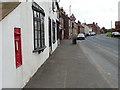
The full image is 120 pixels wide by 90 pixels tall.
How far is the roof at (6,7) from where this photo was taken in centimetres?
420

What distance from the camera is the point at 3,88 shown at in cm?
415

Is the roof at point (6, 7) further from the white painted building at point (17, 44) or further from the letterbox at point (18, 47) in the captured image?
the letterbox at point (18, 47)

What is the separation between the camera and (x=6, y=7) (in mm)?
4727

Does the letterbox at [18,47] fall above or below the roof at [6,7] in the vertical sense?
below

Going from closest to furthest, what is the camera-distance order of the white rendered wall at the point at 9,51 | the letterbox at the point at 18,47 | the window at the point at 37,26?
the white rendered wall at the point at 9,51 < the letterbox at the point at 18,47 < the window at the point at 37,26

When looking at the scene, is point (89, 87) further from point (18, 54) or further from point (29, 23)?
point (29, 23)

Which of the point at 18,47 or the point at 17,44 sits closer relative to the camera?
the point at 17,44

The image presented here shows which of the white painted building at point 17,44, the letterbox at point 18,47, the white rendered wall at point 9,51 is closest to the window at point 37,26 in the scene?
the white painted building at point 17,44

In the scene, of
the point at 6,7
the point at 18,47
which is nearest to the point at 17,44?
the point at 18,47

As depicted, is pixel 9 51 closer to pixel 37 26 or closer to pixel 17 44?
pixel 17 44

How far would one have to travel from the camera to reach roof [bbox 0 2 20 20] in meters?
4.20

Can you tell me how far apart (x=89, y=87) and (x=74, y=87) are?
18.7 inches

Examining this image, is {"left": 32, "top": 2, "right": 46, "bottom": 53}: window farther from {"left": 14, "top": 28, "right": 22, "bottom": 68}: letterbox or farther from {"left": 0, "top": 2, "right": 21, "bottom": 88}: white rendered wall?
{"left": 0, "top": 2, "right": 21, "bottom": 88}: white rendered wall

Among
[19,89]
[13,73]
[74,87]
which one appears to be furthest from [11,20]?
[74,87]
